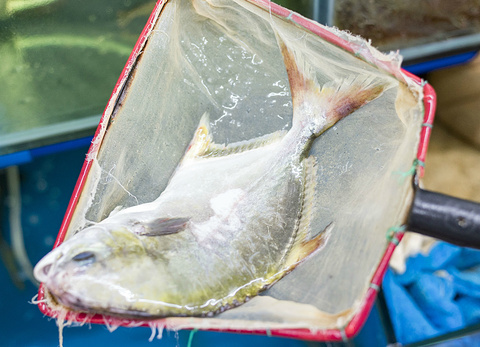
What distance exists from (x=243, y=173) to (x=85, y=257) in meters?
0.49

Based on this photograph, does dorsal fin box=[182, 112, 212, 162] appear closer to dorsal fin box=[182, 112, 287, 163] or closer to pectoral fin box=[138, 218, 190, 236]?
dorsal fin box=[182, 112, 287, 163]

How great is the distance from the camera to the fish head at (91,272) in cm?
80

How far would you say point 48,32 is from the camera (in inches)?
72.0

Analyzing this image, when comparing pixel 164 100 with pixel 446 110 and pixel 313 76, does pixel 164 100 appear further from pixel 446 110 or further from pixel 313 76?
pixel 446 110

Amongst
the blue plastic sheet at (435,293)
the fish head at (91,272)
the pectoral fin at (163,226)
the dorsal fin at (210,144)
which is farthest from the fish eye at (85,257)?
the blue plastic sheet at (435,293)

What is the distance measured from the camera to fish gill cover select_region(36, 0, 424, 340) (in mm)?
870

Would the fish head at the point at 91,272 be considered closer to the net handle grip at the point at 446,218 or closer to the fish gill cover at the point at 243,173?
the fish gill cover at the point at 243,173

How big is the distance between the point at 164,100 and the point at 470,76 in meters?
1.82

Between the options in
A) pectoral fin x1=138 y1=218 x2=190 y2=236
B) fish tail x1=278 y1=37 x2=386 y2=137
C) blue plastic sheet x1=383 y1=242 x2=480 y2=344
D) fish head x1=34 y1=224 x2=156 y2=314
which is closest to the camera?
fish head x1=34 y1=224 x2=156 y2=314

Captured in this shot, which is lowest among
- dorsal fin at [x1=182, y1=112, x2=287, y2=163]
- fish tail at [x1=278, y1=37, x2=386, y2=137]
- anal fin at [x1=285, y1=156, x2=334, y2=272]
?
anal fin at [x1=285, y1=156, x2=334, y2=272]

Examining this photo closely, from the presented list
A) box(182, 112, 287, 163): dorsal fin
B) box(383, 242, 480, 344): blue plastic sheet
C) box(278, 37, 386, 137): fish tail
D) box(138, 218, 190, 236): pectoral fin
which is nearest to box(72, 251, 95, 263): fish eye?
box(138, 218, 190, 236): pectoral fin

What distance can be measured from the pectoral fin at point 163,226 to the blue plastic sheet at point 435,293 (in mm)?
1282

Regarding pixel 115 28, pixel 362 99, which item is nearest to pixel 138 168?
pixel 362 99

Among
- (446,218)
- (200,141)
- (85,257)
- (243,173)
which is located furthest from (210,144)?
(446,218)
